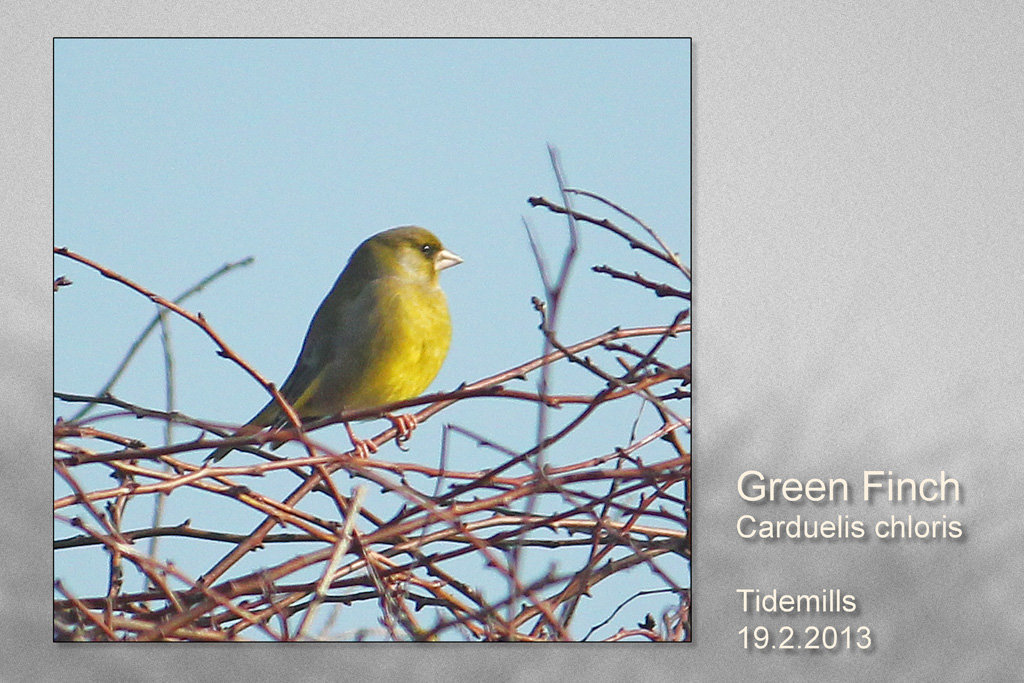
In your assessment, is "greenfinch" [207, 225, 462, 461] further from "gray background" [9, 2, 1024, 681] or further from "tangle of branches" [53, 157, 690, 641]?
"gray background" [9, 2, 1024, 681]

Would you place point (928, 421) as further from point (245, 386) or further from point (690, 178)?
point (245, 386)

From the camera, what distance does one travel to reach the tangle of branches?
2.40 m

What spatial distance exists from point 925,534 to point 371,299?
3.93 feet

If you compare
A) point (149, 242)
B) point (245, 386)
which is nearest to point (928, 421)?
point (245, 386)

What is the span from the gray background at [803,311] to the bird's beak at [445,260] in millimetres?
487

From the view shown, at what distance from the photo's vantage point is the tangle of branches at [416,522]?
240 cm

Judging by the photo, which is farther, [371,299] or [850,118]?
[850,118]

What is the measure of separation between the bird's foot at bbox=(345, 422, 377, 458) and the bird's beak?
0.35 meters

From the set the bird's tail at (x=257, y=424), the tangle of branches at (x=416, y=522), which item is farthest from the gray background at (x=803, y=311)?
the bird's tail at (x=257, y=424)

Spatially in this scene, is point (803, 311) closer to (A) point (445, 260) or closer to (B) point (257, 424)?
(A) point (445, 260)

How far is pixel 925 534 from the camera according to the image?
2.65 meters

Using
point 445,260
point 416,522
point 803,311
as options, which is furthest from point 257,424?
point 803,311

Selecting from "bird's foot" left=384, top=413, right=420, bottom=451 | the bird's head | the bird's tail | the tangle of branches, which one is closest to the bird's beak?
the bird's head

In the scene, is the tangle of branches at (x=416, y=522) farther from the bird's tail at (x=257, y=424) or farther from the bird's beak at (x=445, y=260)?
the bird's beak at (x=445, y=260)
